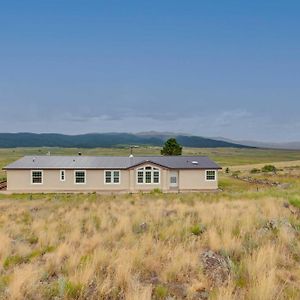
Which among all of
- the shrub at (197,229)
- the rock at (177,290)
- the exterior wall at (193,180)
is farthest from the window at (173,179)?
the rock at (177,290)

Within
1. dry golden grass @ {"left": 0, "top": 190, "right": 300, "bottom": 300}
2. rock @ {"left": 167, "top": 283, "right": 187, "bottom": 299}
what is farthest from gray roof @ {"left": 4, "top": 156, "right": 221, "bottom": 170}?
rock @ {"left": 167, "top": 283, "right": 187, "bottom": 299}

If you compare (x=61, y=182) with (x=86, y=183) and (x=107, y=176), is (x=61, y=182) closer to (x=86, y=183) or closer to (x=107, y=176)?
(x=86, y=183)

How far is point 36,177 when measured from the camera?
41812mm

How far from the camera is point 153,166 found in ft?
139

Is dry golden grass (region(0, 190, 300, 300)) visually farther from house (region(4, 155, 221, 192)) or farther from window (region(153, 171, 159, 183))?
window (region(153, 171, 159, 183))

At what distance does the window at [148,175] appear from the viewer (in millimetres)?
42344

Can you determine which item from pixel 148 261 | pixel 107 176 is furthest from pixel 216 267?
pixel 107 176

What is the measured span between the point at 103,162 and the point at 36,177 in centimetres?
736

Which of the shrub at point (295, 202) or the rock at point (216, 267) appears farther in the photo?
the shrub at point (295, 202)

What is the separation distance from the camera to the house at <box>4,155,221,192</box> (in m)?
41.7

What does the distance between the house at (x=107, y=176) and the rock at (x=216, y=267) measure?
33884mm

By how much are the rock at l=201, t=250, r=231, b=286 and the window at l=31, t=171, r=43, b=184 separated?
35779mm

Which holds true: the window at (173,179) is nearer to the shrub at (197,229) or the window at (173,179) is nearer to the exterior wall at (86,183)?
the exterior wall at (86,183)

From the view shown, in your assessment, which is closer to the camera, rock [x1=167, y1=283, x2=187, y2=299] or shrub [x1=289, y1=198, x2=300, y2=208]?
rock [x1=167, y1=283, x2=187, y2=299]
